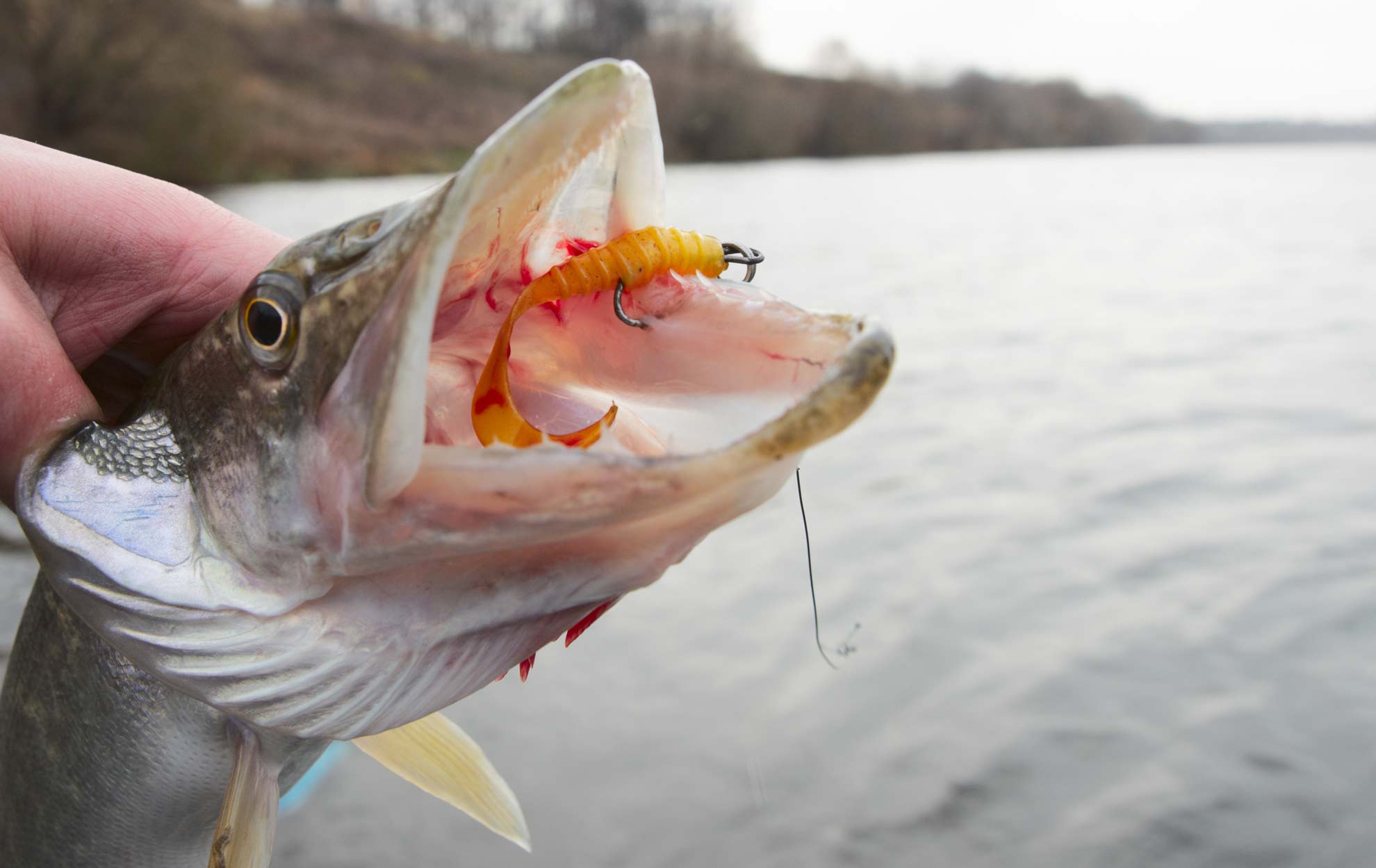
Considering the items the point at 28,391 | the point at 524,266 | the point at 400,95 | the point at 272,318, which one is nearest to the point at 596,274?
the point at 524,266

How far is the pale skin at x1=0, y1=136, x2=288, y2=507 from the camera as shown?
1598 millimetres

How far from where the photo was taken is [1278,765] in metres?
3.81

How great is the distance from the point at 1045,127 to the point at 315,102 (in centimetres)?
4583

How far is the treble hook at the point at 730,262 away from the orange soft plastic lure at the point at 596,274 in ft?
0.06

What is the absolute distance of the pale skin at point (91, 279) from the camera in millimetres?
1598

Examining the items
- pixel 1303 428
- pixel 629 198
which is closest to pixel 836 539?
pixel 1303 428

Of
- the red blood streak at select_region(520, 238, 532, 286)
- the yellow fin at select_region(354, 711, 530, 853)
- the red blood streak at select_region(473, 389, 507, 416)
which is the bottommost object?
the yellow fin at select_region(354, 711, 530, 853)

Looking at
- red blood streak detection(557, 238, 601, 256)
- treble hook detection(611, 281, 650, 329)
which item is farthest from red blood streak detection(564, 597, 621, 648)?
red blood streak detection(557, 238, 601, 256)

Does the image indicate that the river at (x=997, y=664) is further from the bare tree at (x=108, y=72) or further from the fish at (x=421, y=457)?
the bare tree at (x=108, y=72)

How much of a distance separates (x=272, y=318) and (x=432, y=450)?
302 millimetres

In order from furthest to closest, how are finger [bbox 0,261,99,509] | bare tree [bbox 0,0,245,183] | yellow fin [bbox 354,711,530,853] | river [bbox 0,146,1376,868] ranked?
bare tree [bbox 0,0,245,183], river [bbox 0,146,1376,868], yellow fin [bbox 354,711,530,853], finger [bbox 0,261,99,509]

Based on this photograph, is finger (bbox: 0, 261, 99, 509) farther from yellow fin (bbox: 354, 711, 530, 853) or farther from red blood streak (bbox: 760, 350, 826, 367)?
red blood streak (bbox: 760, 350, 826, 367)

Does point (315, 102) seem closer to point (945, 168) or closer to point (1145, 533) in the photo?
point (945, 168)

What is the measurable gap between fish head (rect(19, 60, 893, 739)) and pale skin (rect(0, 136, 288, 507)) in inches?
4.9
